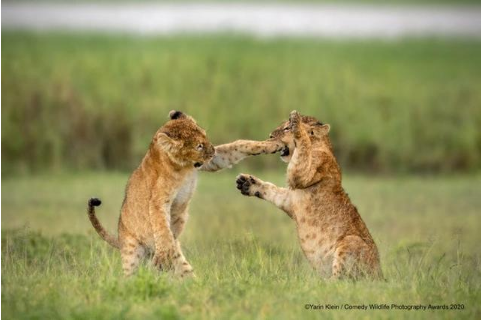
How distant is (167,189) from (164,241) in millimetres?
394

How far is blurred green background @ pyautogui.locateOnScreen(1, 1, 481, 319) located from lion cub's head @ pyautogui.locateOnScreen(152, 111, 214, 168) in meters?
0.86

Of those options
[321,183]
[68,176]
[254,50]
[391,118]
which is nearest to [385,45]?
[254,50]

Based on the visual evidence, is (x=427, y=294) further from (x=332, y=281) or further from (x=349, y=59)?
(x=349, y=59)

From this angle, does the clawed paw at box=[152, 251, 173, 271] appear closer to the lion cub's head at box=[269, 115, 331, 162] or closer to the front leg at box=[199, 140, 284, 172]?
the front leg at box=[199, 140, 284, 172]

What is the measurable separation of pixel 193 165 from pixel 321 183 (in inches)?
39.9

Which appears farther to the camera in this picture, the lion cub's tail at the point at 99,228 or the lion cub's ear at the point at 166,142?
the lion cub's tail at the point at 99,228

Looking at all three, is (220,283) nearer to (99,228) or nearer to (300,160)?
(300,160)

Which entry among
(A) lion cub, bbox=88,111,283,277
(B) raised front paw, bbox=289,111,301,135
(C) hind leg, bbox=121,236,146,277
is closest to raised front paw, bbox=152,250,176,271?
(A) lion cub, bbox=88,111,283,277

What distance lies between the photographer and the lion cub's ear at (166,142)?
8.77 meters

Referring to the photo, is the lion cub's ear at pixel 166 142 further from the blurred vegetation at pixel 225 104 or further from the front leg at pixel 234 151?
the blurred vegetation at pixel 225 104

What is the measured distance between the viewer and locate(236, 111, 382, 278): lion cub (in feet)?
29.1

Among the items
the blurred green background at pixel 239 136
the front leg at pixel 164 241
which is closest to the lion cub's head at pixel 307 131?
the blurred green background at pixel 239 136

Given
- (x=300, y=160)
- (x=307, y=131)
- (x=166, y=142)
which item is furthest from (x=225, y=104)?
(x=166, y=142)

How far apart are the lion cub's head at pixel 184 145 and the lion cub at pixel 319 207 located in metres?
0.52
